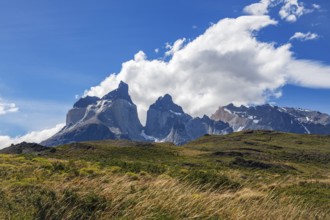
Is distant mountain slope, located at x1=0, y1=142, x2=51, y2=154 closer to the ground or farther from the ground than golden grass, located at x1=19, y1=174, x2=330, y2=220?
farther from the ground

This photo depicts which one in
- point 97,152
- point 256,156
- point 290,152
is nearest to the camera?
point 97,152

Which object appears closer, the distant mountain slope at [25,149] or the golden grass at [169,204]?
the golden grass at [169,204]

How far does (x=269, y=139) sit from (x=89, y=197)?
188653mm

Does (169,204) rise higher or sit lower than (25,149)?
lower

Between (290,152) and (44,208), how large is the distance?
140 metres

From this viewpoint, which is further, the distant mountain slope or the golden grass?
the distant mountain slope

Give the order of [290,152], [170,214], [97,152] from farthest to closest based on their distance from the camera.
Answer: [290,152] → [97,152] → [170,214]

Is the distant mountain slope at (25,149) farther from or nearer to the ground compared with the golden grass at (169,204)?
farther from the ground

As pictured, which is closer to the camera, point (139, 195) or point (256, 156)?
point (139, 195)

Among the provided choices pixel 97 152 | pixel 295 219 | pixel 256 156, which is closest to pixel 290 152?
pixel 256 156

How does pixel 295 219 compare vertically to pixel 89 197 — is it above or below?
below

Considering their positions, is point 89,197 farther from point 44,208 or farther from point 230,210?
point 230,210

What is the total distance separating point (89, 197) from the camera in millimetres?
10375

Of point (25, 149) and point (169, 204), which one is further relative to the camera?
point (25, 149)
